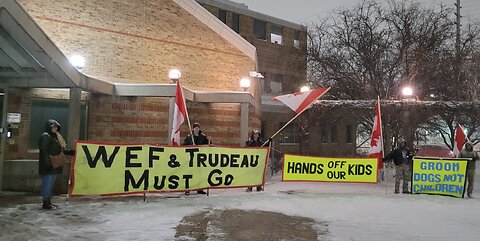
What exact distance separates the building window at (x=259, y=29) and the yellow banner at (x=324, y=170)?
23.6 metres

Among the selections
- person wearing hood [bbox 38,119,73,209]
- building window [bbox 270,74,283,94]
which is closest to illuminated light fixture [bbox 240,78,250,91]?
person wearing hood [bbox 38,119,73,209]

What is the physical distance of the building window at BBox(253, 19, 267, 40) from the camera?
34.2 m

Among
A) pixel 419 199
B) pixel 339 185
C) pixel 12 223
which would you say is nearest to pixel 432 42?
pixel 339 185

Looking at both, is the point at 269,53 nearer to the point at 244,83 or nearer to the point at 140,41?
the point at 244,83

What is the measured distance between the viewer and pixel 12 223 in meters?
7.04

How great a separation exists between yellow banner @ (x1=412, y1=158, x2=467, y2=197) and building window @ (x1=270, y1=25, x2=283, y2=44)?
24.9m

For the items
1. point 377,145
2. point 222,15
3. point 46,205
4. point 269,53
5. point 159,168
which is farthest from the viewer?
point 269,53

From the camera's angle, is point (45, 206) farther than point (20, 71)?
No

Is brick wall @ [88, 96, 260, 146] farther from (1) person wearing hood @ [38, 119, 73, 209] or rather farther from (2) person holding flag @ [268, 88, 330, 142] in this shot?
(1) person wearing hood @ [38, 119, 73, 209]

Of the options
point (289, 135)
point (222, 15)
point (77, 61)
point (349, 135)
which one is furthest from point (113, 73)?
point (349, 135)

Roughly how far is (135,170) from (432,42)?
50.6ft

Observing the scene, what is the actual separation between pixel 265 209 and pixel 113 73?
819cm

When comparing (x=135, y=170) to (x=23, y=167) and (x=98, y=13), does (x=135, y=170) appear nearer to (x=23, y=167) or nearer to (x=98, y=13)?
(x=23, y=167)

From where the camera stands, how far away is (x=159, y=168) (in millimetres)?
9648
